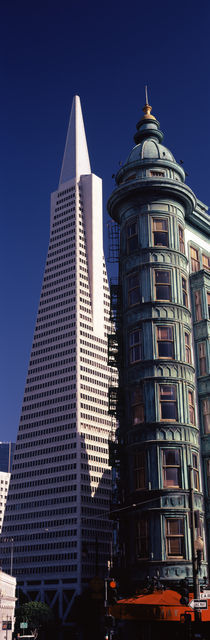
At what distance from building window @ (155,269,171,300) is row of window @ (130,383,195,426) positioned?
852 cm

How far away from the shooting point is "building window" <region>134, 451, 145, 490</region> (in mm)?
60562

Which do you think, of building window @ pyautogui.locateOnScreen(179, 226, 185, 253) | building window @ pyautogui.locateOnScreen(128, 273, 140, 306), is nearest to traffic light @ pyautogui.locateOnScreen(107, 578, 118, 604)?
building window @ pyautogui.locateOnScreen(128, 273, 140, 306)

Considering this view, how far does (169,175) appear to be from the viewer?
72.3 metres

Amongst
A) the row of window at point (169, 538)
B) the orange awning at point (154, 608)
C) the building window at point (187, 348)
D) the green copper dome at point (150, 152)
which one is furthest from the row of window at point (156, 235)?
the orange awning at point (154, 608)

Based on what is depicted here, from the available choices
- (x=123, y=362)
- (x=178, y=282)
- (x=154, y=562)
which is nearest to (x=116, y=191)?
(x=178, y=282)

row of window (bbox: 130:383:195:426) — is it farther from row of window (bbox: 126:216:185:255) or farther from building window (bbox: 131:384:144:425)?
row of window (bbox: 126:216:185:255)

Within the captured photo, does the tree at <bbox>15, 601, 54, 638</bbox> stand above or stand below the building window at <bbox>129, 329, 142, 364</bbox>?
below

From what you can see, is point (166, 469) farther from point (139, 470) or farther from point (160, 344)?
point (160, 344)

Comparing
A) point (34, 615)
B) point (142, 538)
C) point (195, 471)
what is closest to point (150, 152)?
point (195, 471)

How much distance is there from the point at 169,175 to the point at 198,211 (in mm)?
7749

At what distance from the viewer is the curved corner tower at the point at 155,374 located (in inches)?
2291

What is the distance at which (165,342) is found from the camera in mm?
64500

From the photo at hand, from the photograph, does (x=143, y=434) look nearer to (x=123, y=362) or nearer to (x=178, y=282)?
(x=123, y=362)

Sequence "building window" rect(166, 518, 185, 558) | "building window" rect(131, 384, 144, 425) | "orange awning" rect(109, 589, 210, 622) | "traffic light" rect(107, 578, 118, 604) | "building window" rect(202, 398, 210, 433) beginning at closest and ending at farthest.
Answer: "traffic light" rect(107, 578, 118, 604) < "orange awning" rect(109, 589, 210, 622) < "building window" rect(166, 518, 185, 558) < "building window" rect(131, 384, 144, 425) < "building window" rect(202, 398, 210, 433)
